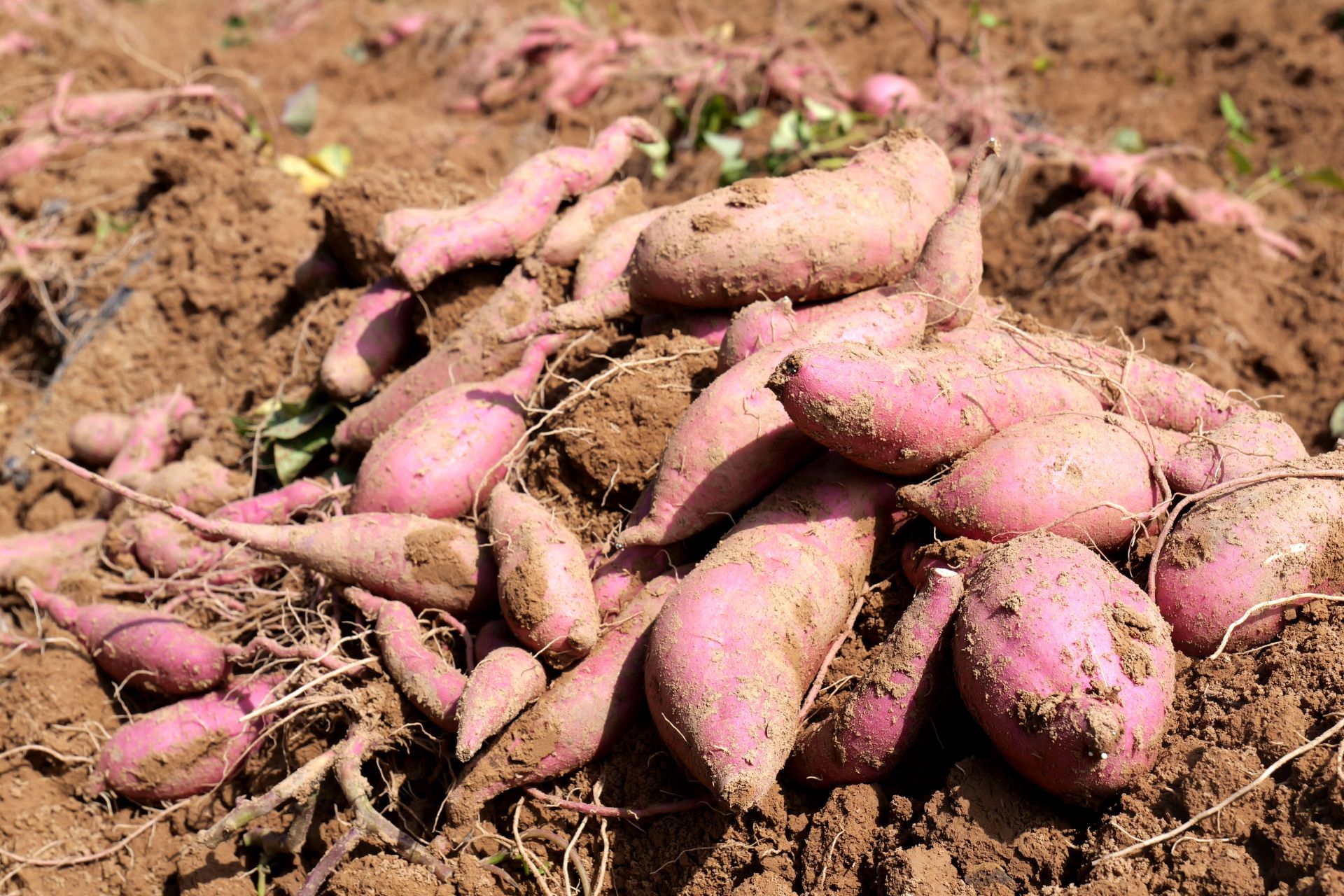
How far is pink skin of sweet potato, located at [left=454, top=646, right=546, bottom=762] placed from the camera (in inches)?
76.3

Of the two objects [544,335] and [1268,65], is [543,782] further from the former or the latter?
[1268,65]

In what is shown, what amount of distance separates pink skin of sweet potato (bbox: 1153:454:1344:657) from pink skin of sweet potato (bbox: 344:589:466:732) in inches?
55.8

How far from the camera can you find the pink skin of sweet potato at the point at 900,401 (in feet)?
6.31

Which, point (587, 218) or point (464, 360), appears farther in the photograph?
point (587, 218)

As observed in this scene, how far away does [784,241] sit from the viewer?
2.38 m

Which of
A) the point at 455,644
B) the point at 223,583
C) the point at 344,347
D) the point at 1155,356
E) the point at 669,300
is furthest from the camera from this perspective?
the point at 1155,356

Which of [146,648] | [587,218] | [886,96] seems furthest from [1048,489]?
[886,96]

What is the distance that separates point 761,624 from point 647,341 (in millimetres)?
840

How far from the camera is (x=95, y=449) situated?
3568 mm

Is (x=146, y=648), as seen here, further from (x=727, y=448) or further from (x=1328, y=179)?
(x=1328, y=179)

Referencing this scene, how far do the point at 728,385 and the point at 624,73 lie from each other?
3.79 m

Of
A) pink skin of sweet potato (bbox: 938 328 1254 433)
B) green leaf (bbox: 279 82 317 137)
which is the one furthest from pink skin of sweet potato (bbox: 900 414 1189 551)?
green leaf (bbox: 279 82 317 137)

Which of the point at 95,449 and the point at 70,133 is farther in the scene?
the point at 70,133

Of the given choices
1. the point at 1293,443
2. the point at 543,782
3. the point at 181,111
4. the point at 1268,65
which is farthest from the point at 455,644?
the point at 1268,65
